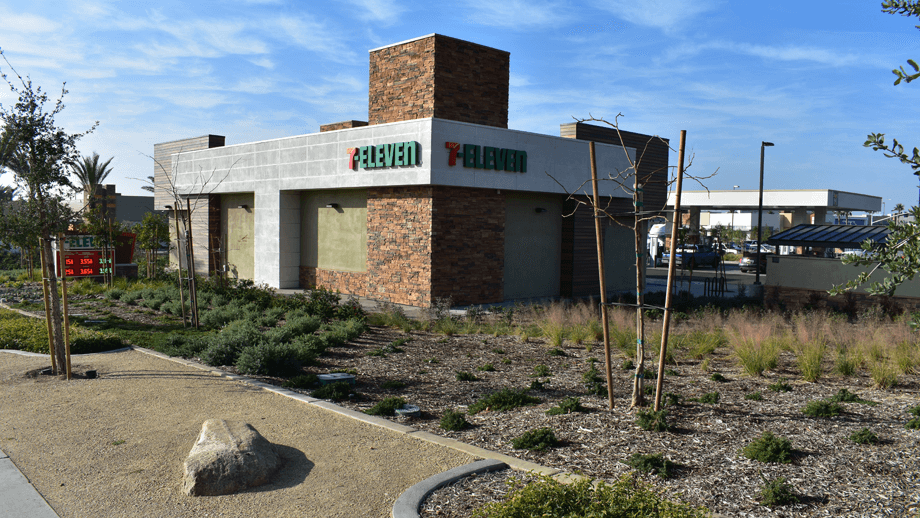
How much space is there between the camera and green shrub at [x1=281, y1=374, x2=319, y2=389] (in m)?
8.46

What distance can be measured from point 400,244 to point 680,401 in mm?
11354

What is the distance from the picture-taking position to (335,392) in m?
7.95

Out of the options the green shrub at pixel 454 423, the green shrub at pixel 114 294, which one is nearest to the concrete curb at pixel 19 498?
the green shrub at pixel 454 423

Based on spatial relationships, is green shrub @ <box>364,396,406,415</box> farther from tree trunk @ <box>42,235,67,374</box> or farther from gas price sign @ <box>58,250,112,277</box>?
gas price sign @ <box>58,250,112,277</box>

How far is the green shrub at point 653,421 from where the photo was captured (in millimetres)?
6191

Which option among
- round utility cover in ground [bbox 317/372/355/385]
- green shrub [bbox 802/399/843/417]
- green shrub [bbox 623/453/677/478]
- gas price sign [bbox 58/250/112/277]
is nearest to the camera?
green shrub [bbox 623/453/677/478]

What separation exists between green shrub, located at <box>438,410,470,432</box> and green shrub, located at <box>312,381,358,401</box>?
1706mm

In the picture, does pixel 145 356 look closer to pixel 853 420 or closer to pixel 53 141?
pixel 53 141

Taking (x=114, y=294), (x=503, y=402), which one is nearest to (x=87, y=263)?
(x=114, y=294)

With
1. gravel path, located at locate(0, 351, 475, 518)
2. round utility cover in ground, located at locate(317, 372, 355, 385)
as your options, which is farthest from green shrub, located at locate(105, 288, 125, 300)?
round utility cover in ground, located at locate(317, 372, 355, 385)

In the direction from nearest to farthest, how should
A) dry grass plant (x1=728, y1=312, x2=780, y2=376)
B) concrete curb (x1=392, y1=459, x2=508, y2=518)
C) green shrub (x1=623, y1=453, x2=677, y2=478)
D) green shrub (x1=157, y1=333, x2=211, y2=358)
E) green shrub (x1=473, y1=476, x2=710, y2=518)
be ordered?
green shrub (x1=473, y1=476, x2=710, y2=518), concrete curb (x1=392, y1=459, x2=508, y2=518), green shrub (x1=623, y1=453, x2=677, y2=478), dry grass plant (x1=728, y1=312, x2=780, y2=376), green shrub (x1=157, y1=333, x2=211, y2=358)

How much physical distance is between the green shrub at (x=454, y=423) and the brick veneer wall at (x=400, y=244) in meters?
9.94

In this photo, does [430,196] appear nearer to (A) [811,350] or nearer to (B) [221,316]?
(B) [221,316]

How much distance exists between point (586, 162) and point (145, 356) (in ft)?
46.9
